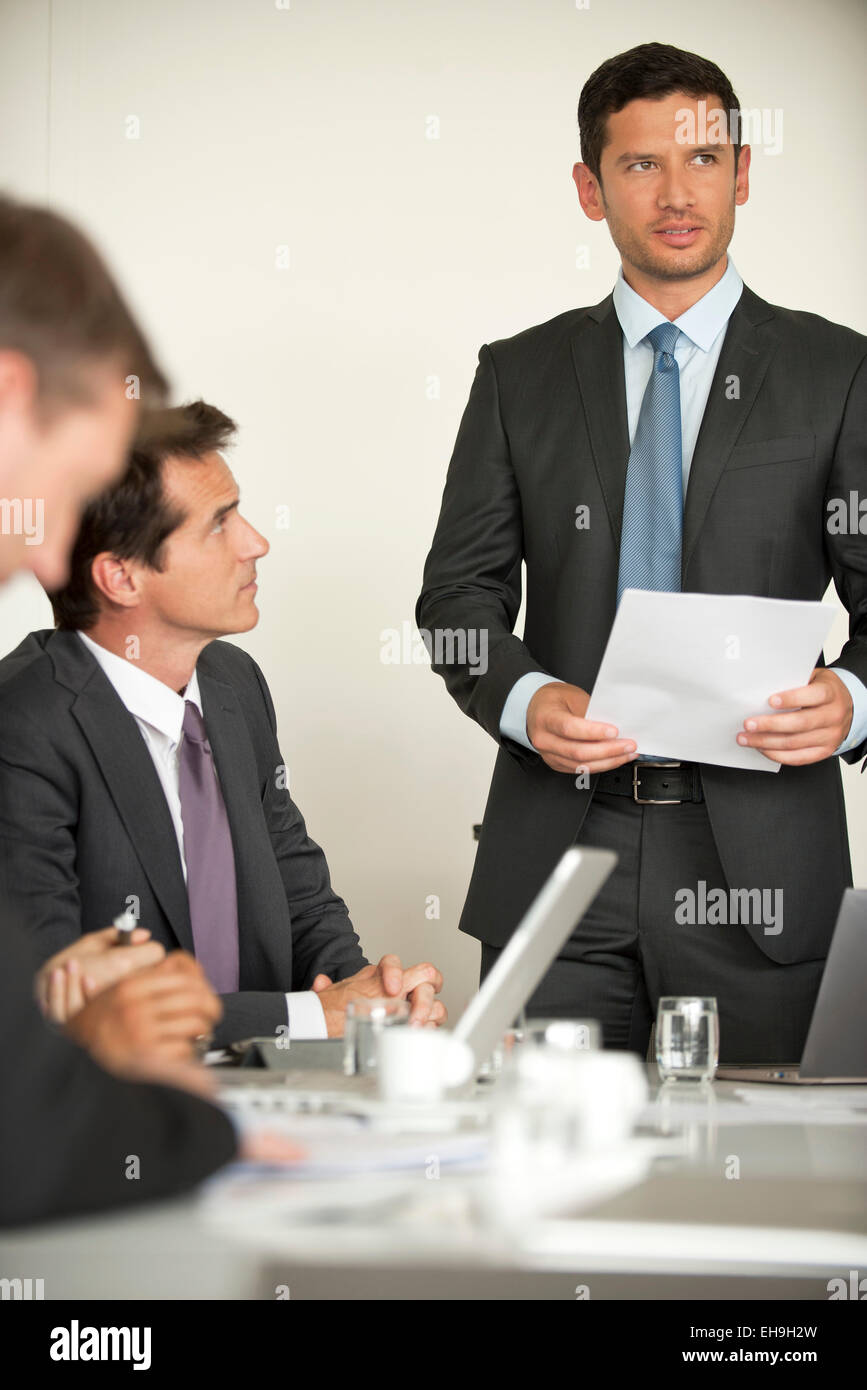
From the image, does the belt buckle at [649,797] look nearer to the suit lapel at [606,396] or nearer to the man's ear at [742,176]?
the suit lapel at [606,396]

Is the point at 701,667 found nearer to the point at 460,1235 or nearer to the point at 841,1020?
the point at 841,1020

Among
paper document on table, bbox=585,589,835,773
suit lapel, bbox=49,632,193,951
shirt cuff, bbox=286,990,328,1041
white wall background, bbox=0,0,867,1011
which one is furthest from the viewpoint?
white wall background, bbox=0,0,867,1011

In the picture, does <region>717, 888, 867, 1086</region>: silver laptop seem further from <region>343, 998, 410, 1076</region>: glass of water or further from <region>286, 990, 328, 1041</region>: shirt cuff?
<region>286, 990, 328, 1041</region>: shirt cuff

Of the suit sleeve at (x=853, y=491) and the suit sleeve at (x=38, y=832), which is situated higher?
the suit sleeve at (x=853, y=491)

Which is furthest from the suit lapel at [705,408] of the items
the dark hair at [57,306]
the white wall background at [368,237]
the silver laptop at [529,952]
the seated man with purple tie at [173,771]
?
the white wall background at [368,237]

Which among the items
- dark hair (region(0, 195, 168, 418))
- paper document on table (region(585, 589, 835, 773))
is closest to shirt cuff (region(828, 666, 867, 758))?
paper document on table (region(585, 589, 835, 773))

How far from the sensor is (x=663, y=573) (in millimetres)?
2533

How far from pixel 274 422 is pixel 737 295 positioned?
6.94ft

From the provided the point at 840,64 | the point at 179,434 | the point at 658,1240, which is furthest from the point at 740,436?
the point at 840,64

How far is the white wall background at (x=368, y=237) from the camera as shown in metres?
4.53

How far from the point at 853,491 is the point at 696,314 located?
0.42 meters

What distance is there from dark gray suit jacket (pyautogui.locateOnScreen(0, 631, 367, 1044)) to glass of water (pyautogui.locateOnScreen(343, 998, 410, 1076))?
354mm

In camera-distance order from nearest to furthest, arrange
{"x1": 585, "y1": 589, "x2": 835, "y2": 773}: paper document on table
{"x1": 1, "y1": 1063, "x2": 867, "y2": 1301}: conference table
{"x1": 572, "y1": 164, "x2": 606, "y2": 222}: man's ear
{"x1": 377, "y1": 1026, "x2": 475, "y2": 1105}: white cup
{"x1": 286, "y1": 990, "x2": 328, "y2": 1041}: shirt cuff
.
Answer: {"x1": 1, "y1": 1063, "x2": 867, "y2": 1301}: conference table → {"x1": 377, "y1": 1026, "x2": 475, "y2": 1105}: white cup → {"x1": 585, "y1": 589, "x2": 835, "y2": 773}: paper document on table → {"x1": 286, "y1": 990, "x2": 328, "y2": 1041}: shirt cuff → {"x1": 572, "y1": 164, "x2": 606, "y2": 222}: man's ear

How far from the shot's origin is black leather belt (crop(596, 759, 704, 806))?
2432 millimetres
